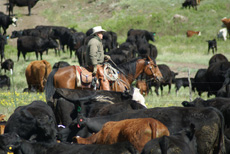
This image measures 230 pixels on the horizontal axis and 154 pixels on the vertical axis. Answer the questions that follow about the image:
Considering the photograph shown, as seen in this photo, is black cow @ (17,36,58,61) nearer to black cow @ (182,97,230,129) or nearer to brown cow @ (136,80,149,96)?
brown cow @ (136,80,149,96)

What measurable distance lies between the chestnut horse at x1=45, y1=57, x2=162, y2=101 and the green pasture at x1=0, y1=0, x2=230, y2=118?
10.7 metres

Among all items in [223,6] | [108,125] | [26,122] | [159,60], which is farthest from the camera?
[223,6]

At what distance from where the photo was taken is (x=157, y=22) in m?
41.8

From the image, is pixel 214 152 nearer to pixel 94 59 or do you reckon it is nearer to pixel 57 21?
pixel 94 59

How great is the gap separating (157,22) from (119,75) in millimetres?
31027

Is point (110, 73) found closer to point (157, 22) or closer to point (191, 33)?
point (191, 33)

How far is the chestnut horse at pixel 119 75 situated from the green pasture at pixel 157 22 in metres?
10.7

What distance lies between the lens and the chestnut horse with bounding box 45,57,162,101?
11195 mm

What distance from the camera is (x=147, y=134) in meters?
5.78

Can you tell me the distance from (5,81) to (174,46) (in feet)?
62.2

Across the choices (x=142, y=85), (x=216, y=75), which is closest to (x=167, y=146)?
(x=142, y=85)

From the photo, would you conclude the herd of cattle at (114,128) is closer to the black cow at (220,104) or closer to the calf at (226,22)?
the black cow at (220,104)

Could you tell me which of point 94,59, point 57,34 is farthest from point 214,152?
point 57,34

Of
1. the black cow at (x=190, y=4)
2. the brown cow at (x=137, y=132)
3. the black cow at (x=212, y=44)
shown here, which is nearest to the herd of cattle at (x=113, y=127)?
the brown cow at (x=137, y=132)
